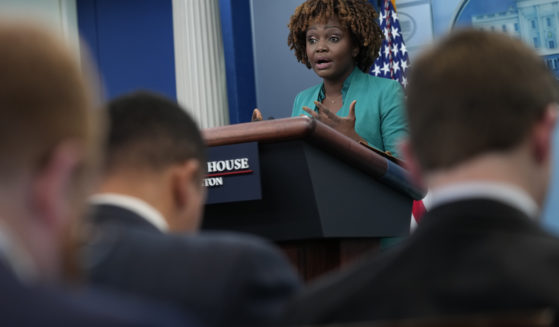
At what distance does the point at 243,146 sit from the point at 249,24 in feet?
14.9

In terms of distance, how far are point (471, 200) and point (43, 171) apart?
55 cm

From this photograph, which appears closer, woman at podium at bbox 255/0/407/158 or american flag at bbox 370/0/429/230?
woman at podium at bbox 255/0/407/158

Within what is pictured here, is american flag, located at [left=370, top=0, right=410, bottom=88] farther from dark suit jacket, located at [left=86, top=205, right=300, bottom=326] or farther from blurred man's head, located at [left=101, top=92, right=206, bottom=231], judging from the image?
dark suit jacket, located at [left=86, top=205, right=300, bottom=326]

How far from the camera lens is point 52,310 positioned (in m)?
0.56

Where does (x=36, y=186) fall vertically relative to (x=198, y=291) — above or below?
above

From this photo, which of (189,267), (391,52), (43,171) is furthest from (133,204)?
(391,52)

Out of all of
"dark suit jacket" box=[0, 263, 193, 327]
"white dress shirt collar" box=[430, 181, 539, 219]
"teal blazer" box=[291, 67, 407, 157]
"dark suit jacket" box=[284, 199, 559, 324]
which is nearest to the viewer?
"dark suit jacket" box=[0, 263, 193, 327]

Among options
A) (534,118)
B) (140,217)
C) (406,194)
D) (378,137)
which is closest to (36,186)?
(534,118)

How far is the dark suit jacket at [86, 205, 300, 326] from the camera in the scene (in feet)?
3.83

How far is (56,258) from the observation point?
2.28 feet

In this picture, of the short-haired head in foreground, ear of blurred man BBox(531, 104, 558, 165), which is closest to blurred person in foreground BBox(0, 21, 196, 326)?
ear of blurred man BBox(531, 104, 558, 165)

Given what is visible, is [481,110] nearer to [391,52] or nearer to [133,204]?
[133,204]

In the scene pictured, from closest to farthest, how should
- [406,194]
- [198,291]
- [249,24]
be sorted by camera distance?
[198,291] < [406,194] < [249,24]

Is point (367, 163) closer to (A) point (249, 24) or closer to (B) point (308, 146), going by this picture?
(B) point (308, 146)
